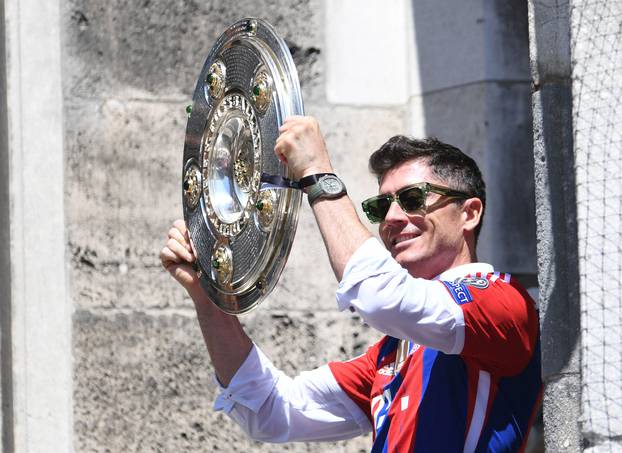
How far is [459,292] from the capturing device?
4.02m

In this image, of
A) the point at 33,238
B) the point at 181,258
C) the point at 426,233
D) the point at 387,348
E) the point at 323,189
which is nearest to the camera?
the point at 323,189

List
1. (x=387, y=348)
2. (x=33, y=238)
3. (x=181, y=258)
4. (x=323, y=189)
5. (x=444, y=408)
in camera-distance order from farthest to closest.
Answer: (x=33, y=238) < (x=181, y=258) < (x=387, y=348) < (x=444, y=408) < (x=323, y=189)

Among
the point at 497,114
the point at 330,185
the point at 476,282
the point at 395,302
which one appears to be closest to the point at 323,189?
the point at 330,185

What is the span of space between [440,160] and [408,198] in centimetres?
17

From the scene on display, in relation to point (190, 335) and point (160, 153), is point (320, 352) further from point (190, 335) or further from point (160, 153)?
→ point (160, 153)

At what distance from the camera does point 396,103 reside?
6125 millimetres

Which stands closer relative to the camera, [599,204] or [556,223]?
[599,204]

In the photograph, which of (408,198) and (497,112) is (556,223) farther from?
(497,112)

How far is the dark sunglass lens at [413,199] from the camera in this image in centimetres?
443

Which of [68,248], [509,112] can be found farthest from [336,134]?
[68,248]

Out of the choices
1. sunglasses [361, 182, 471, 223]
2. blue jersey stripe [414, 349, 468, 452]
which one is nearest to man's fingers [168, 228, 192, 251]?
sunglasses [361, 182, 471, 223]

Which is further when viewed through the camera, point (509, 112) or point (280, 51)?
point (509, 112)

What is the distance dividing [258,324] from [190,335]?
25 cm

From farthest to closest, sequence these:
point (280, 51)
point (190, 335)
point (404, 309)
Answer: point (190, 335), point (280, 51), point (404, 309)
